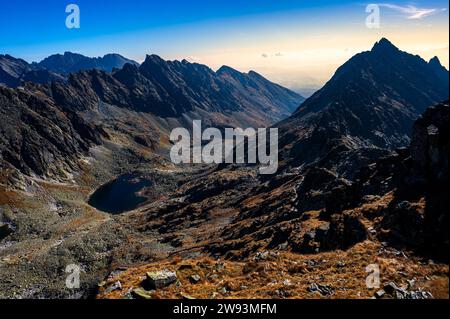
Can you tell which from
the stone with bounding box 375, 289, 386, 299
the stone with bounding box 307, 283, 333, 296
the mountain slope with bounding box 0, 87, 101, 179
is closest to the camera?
the stone with bounding box 375, 289, 386, 299

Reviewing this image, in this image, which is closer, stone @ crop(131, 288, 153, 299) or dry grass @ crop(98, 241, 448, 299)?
dry grass @ crop(98, 241, 448, 299)

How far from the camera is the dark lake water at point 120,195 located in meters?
150

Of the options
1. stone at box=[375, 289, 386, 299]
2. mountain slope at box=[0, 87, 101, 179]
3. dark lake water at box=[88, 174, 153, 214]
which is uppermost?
mountain slope at box=[0, 87, 101, 179]

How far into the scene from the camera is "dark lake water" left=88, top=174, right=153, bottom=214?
5920 inches

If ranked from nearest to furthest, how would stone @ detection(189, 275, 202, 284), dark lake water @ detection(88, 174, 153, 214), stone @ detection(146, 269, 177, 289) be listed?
stone @ detection(146, 269, 177, 289), stone @ detection(189, 275, 202, 284), dark lake water @ detection(88, 174, 153, 214)

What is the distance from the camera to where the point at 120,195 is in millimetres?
162125

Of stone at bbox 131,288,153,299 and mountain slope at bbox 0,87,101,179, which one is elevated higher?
mountain slope at bbox 0,87,101,179

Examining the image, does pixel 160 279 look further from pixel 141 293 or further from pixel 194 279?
pixel 194 279

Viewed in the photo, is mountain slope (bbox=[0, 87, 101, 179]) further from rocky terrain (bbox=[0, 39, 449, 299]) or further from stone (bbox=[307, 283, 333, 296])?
stone (bbox=[307, 283, 333, 296])

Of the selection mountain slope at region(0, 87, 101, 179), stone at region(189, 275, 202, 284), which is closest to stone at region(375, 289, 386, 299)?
stone at region(189, 275, 202, 284)

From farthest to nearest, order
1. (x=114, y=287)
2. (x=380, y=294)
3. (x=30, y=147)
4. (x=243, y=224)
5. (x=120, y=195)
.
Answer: (x=30, y=147), (x=120, y=195), (x=243, y=224), (x=114, y=287), (x=380, y=294)

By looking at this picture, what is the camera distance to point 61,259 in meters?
84.8

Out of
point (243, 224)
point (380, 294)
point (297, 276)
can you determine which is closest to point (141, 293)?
point (297, 276)
